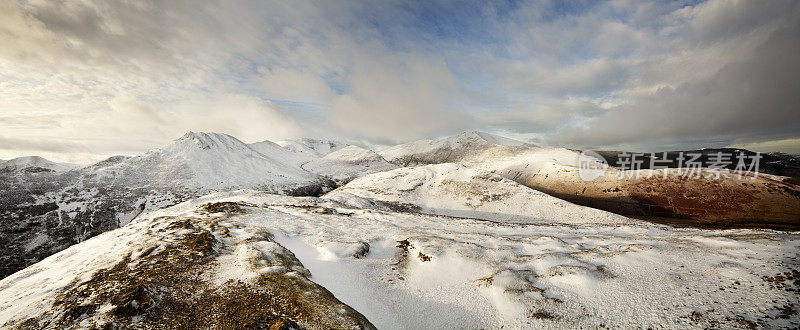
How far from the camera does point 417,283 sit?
8.68m

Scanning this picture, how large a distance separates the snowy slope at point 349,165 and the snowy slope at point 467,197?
155 feet

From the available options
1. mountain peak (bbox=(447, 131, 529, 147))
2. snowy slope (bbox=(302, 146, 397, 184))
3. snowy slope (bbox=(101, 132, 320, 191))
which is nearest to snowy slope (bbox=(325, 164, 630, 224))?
snowy slope (bbox=(101, 132, 320, 191))

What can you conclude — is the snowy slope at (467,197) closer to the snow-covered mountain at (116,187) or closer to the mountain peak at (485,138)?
the snow-covered mountain at (116,187)

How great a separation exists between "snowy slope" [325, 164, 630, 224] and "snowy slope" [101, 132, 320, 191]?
1117 inches

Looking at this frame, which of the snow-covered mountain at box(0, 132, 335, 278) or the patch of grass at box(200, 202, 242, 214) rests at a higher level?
the patch of grass at box(200, 202, 242, 214)

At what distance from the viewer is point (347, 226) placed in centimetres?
1608

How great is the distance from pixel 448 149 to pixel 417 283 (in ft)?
446

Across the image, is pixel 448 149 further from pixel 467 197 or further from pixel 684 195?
pixel 684 195

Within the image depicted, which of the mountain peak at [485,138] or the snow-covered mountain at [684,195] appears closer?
the snow-covered mountain at [684,195]

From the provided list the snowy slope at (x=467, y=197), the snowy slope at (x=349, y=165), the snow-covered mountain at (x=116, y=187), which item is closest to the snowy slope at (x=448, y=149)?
the snowy slope at (x=349, y=165)

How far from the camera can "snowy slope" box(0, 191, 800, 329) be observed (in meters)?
5.42

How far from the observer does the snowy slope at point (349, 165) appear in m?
102

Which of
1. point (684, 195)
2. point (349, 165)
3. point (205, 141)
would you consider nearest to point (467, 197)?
point (684, 195)

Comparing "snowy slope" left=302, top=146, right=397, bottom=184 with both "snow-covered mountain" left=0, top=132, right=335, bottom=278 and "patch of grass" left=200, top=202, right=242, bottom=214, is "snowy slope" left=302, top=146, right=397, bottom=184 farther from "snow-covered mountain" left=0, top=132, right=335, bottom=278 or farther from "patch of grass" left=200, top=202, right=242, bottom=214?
"patch of grass" left=200, top=202, right=242, bottom=214
